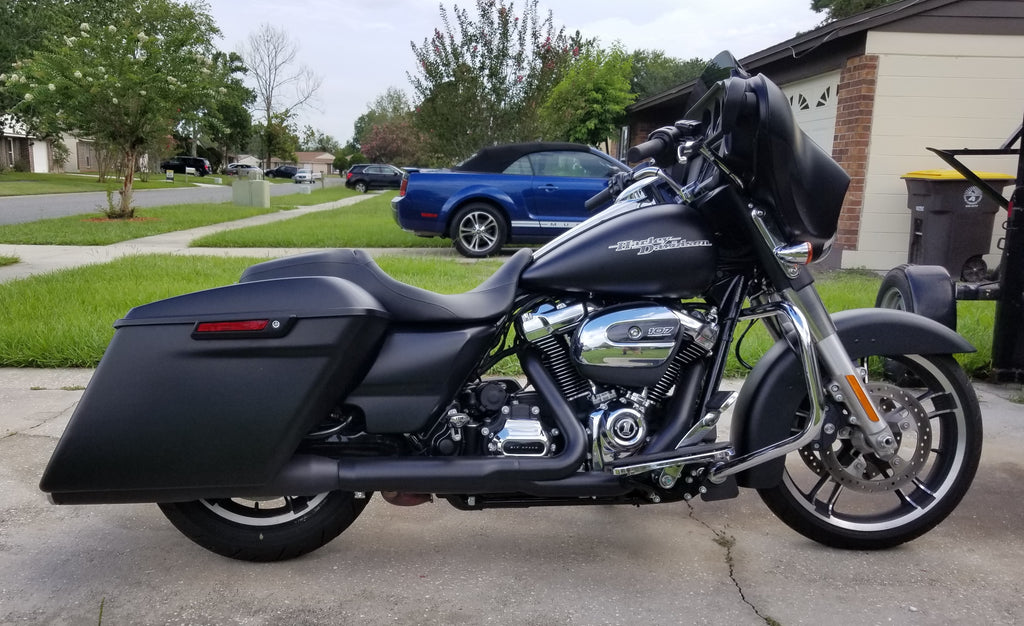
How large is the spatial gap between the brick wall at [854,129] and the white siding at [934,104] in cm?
9

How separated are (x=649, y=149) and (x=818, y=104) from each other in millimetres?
9302

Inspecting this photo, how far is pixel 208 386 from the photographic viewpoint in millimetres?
2453

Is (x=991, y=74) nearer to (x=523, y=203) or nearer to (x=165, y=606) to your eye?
(x=523, y=203)

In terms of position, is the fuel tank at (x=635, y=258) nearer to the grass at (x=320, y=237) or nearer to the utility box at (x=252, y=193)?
the grass at (x=320, y=237)

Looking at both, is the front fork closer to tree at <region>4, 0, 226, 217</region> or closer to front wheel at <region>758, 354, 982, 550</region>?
front wheel at <region>758, 354, 982, 550</region>

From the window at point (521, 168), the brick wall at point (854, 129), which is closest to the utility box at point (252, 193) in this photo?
the window at point (521, 168)

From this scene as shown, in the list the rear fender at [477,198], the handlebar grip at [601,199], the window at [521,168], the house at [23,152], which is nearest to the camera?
the handlebar grip at [601,199]

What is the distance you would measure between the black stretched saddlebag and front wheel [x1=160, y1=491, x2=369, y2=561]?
0.91 feet

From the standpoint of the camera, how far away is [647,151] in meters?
2.61

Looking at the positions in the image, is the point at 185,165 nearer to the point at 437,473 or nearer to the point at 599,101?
the point at 599,101

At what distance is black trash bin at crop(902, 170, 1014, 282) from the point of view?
8.62 meters

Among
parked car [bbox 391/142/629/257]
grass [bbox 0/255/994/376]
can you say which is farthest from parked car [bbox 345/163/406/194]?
grass [bbox 0/255/994/376]

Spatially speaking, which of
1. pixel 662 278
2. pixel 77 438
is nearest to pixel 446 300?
pixel 662 278

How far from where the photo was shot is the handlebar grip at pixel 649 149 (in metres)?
2.53
